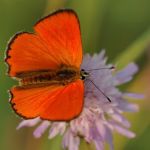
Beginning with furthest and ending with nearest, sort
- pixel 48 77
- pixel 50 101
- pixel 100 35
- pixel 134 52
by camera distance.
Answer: pixel 100 35
pixel 134 52
pixel 48 77
pixel 50 101

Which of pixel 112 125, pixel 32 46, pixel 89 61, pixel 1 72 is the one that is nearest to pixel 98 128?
pixel 112 125

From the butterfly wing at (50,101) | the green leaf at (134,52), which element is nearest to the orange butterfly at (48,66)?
the butterfly wing at (50,101)

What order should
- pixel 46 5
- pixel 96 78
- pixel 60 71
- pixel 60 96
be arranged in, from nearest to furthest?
pixel 60 96, pixel 60 71, pixel 96 78, pixel 46 5

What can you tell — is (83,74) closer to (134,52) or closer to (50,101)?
(50,101)

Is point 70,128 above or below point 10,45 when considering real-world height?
below

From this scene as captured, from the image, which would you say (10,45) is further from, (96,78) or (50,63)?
(96,78)

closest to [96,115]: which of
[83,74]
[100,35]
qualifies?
[83,74]

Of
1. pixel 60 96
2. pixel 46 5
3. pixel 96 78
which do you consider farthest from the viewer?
pixel 46 5
